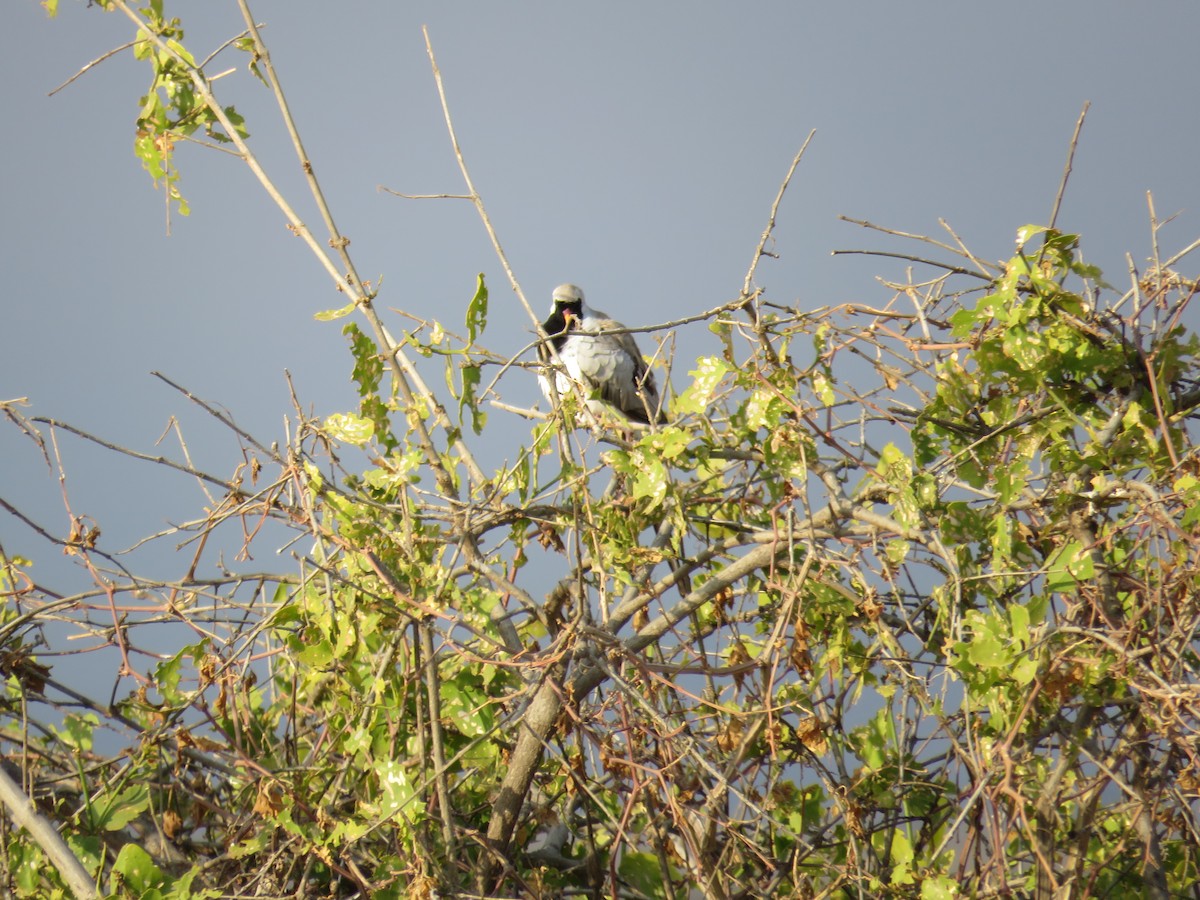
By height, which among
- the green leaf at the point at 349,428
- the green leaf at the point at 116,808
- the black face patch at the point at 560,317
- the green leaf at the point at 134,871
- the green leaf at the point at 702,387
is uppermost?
the black face patch at the point at 560,317

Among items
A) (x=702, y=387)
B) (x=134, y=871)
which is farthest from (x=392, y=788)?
(x=702, y=387)

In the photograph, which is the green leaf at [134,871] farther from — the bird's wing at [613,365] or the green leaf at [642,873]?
the bird's wing at [613,365]

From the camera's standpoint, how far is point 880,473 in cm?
150

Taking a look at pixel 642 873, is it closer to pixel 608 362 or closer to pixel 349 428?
pixel 349 428

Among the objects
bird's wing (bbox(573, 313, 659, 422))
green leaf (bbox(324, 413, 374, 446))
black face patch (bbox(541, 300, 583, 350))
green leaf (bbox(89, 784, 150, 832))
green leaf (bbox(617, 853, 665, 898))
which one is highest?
black face patch (bbox(541, 300, 583, 350))

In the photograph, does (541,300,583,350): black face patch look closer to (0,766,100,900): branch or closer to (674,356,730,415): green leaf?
(674,356,730,415): green leaf

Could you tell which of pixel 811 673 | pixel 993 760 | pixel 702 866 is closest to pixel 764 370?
pixel 811 673

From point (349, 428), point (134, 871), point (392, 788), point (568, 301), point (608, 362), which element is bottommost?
point (134, 871)

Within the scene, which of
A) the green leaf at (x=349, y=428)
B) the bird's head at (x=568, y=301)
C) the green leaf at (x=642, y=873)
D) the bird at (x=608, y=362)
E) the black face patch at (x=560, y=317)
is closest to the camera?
the green leaf at (x=349, y=428)

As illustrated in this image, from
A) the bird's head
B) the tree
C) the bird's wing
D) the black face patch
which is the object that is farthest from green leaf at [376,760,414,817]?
the bird's head

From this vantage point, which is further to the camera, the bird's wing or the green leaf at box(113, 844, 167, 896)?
the bird's wing

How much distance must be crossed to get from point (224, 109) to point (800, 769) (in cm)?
137

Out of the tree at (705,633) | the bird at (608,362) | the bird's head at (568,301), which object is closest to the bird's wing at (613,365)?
the bird at (608,362)

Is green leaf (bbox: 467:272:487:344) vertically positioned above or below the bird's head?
below
